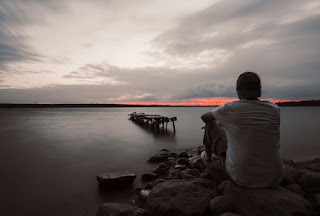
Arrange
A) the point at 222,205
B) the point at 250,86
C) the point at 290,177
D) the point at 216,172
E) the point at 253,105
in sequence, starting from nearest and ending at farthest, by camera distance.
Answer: the point at 253,105 < the point at 250,86 < the point at 222,205 < the point at 290,177 < the point at 216,172

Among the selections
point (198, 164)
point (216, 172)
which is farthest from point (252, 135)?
point (198, 164)

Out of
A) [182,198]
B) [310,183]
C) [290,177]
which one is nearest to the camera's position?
[182,198]

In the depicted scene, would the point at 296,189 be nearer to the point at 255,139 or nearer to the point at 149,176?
the point at 255,139

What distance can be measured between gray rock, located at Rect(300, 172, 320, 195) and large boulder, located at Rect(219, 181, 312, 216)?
3.86 ft

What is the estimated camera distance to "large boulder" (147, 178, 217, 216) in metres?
3.22

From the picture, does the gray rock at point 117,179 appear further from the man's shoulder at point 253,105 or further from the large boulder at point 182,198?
the man's shoulder at point 253,105

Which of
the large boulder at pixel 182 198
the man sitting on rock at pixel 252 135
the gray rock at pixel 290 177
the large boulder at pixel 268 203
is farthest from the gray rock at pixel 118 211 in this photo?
the gray rock at pixel 290 177

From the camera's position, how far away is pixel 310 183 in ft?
12.6

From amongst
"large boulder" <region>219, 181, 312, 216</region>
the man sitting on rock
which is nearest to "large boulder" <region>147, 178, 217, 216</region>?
"large boulder" <region>219, 181, 312, 216</region>

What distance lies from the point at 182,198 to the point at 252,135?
5.67 ft

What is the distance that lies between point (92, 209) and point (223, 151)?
3464 mm

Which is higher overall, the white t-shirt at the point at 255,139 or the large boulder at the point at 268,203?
the white t-shirt at the point at 255,139

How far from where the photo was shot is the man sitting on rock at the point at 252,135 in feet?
8.27

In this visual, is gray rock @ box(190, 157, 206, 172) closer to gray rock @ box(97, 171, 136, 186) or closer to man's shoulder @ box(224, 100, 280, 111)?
gray rock @ box(97, 171, 136, 186)
